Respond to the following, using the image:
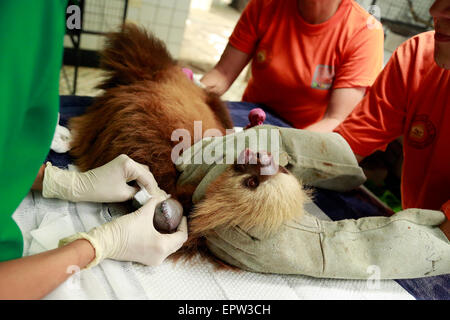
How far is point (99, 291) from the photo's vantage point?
23.0 inches

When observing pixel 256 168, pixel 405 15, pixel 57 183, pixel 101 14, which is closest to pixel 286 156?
pixel 256 168

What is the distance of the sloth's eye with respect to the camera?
623 millimetres

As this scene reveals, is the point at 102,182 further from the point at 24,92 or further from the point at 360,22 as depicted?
the point at 360,22

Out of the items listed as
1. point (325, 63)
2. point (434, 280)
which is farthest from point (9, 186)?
point (325, 63)

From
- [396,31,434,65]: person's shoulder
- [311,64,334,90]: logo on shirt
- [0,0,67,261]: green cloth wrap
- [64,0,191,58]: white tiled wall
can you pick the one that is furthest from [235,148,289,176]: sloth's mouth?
[64,0,191,58]: white tiled wall

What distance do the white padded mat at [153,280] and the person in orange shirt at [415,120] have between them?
33cm

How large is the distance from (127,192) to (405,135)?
765 mm

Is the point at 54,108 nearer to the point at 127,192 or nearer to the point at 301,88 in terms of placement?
the point at 127,192

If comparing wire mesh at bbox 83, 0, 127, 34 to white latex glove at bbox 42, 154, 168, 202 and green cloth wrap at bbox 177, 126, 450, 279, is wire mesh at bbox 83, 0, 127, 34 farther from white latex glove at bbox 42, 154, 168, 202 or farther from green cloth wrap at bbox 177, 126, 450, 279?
green cloth wrap at bbox 177, 126, 450, 279

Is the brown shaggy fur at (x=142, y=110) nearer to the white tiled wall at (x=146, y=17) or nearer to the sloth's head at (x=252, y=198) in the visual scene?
the sloth's head at (x=252, y=198)

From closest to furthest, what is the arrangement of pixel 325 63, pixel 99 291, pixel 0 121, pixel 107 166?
pixel 0 121
pixel 99 291
pixel 107 166
pixel 325 63

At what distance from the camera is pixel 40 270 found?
515mm

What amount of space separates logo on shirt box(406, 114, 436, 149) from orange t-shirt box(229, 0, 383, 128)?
0.95ft

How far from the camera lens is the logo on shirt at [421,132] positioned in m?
0.90
